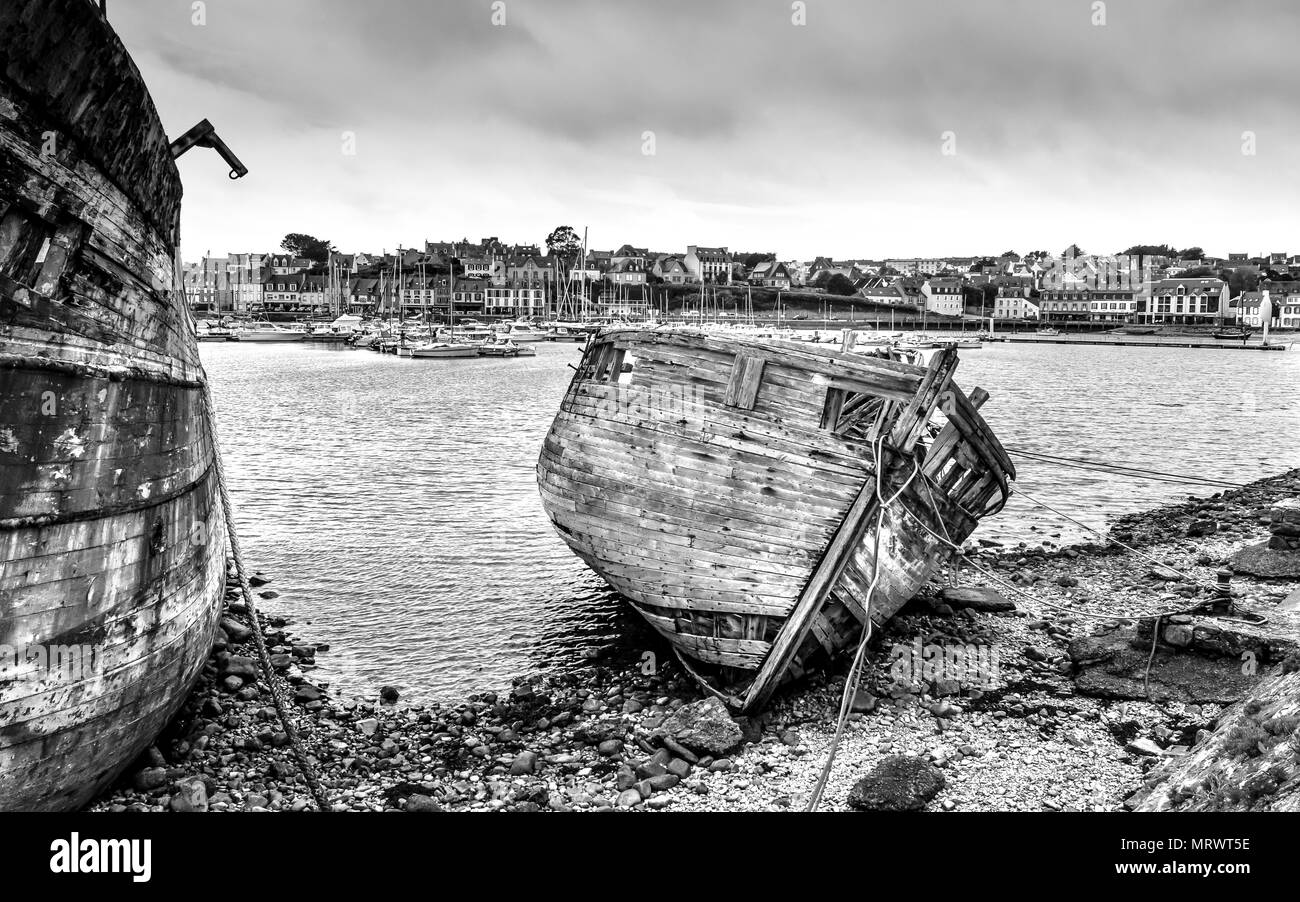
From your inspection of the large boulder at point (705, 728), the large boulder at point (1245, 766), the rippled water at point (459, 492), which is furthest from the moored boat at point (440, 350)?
the large boulder at point (1245, 766)

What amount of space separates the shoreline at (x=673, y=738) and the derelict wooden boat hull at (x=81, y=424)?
1.56m

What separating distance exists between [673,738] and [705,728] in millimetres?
370

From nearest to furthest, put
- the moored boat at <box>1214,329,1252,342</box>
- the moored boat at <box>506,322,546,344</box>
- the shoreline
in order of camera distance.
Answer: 1. the shoreline
2. the moored boat at <box>506,322,546,344</box>
3. the moored boat at <box>1214,329,1252,342</box>

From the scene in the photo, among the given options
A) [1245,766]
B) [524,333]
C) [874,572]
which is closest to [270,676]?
[874,572]

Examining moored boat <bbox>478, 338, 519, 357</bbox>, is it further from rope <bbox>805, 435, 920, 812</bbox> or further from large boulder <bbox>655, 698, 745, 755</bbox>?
rope <bbox>805, 435, 920, 812</bbox>

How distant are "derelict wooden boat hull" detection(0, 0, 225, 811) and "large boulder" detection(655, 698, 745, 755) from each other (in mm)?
5048

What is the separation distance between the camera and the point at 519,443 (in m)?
37.8

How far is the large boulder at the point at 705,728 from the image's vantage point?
33.1ft

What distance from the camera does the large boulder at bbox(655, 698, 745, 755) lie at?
33.1 feet

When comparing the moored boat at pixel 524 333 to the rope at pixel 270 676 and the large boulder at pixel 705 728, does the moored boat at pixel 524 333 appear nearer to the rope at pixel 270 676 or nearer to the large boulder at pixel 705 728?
the rope at pixel 270 676

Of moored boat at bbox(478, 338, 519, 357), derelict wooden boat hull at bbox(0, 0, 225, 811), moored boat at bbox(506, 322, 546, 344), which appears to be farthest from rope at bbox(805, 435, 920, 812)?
moored boat at bbox(506, 322, 546, 344)

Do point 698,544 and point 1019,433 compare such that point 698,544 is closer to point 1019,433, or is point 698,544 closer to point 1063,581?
point 1063,581
